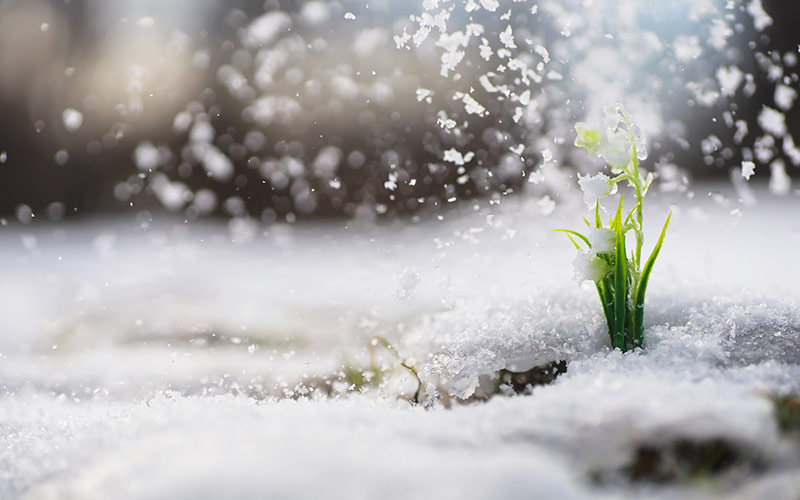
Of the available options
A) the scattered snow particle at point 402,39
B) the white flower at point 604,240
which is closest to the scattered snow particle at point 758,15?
the scattered snow particle at point 402,39

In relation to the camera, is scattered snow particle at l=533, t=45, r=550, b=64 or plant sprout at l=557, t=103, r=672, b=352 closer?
plant sprout at l=557, t=103, r=672, b=352

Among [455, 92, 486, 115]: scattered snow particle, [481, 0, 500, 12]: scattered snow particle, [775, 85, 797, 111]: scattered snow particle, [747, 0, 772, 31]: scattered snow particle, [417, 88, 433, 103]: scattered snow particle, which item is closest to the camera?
[481, 0, 500, 12]: scattered snow particle

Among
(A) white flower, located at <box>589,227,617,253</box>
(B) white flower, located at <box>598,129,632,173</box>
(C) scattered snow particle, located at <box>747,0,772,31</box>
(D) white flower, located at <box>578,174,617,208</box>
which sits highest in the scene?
(C) scattered snow particle, located at <box>747,0,772,31</box>

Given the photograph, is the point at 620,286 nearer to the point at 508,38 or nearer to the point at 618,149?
the point at 618,149

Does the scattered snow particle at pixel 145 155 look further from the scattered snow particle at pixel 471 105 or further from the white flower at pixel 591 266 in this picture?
the white flower at pixel 591 266

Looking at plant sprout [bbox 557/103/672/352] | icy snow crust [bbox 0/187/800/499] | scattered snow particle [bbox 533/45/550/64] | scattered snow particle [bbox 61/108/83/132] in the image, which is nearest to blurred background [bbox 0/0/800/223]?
scattered snow particle [bbox 61/108/83/132]

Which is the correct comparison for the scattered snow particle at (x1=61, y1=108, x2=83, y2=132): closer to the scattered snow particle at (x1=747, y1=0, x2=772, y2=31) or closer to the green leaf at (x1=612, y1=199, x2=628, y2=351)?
the green leaf at (x1=612, y1=199, x2=628, y2=351)

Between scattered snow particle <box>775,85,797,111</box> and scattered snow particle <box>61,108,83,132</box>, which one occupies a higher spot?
scattered snow particle <box>775,85,797,111</box>

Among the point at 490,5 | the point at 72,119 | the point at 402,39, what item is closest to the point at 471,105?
the point at 490,5
